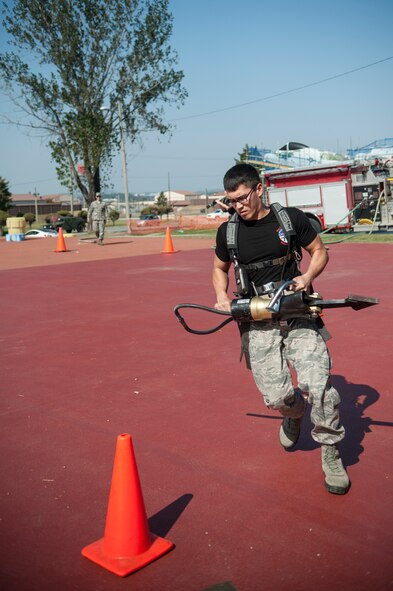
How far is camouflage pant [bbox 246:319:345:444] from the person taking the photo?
412 cm

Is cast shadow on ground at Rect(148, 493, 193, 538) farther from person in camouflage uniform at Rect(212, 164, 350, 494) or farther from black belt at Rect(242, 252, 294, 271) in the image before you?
black belt at Rect(242, 252, 294, 271)

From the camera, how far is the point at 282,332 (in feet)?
14.2

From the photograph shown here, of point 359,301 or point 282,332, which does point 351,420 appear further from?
point 359,301

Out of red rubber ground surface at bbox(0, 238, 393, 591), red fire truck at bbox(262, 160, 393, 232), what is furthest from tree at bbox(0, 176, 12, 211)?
red rubber ground surface at bbox(0, 238, 393, 591)

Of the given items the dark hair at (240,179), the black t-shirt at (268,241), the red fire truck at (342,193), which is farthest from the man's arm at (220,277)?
the red fire truck at (342,193)

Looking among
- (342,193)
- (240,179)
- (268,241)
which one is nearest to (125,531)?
(268,241)

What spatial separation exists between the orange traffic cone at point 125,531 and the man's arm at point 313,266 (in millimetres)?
1412

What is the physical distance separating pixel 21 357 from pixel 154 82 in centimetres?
3805

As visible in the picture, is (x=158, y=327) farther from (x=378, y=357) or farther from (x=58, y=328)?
(x=378, y=357)

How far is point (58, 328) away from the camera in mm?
9766

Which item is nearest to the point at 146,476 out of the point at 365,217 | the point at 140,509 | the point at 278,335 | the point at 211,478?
the point at 211,478

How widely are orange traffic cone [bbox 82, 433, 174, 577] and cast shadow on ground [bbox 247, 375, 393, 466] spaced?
161 centimetres

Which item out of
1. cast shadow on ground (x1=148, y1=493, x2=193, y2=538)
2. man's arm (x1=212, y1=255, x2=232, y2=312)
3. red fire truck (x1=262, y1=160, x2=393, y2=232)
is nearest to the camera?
cast shadow on ground (x1=148, y1=493, x2=193, y2=538)

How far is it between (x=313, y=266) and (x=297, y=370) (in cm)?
68
